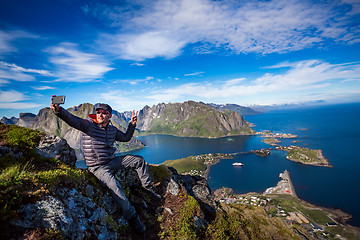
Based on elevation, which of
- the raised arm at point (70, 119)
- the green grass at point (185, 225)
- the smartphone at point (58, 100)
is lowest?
the green grass at point (185, 225)

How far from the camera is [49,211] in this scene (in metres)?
4.70

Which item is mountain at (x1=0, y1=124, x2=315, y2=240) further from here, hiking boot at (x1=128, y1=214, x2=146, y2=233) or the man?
the man

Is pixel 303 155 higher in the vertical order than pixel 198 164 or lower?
higher

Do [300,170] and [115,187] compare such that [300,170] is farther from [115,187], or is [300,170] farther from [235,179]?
[115,187]

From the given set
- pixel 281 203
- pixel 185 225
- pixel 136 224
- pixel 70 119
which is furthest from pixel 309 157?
pixel 70 119

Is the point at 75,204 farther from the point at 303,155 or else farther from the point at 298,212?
the point at 303,155

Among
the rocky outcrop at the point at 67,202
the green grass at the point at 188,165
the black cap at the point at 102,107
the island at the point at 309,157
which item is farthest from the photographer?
the green grass at the point at 188,165

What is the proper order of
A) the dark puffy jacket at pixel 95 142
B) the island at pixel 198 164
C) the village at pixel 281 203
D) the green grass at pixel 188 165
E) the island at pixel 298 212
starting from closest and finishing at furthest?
1. the dark puffy jacket at pixel 95 142
2. the island at pixel 298 212
3. the village at pixel 281 203
4. the island at pixel 198 164
5. the green grass at pixel 188 165

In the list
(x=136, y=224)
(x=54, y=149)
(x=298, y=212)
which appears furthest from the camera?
(x=298, y=212)

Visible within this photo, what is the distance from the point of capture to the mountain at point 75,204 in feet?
13.9

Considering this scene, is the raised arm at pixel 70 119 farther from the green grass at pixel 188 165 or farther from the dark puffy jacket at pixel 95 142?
the green grass at pixel 188 165

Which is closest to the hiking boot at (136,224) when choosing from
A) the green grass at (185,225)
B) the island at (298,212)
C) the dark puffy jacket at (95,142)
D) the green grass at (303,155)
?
the green grass at (185,225)

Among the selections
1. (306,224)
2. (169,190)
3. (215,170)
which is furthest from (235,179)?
(169,190)

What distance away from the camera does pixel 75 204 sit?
590 centimetres
